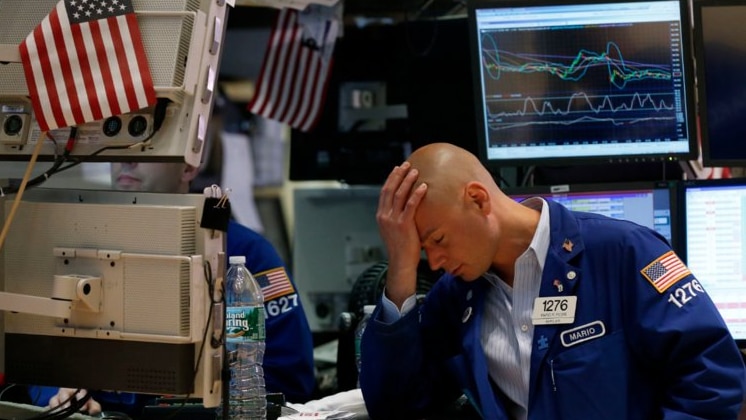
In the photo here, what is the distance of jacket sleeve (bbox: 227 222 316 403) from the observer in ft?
11.9

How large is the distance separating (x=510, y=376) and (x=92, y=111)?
1.30 m

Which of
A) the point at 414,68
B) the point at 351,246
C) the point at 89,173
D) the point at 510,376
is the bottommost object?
the point at 510,376

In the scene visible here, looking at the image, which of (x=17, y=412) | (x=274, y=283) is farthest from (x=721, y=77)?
(x=17, y=412)

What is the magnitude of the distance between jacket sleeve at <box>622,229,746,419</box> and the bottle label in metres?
1.05

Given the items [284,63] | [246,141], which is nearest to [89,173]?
[284,63]

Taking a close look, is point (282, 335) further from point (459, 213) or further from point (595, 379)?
point (595, 379)

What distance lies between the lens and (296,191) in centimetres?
482

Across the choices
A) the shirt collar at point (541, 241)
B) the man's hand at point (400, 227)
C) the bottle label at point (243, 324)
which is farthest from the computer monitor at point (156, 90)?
the shirt collar at point (541, 241)

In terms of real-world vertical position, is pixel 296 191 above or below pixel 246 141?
below

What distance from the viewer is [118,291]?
7.89ft

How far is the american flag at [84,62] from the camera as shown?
8.07ft

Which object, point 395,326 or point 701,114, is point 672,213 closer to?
point 701,114

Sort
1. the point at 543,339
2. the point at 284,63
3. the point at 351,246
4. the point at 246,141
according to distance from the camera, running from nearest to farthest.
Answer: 1. the point at 543,339
2. the point at 351,246
3. the point at 284,63
4. the point at 246,141

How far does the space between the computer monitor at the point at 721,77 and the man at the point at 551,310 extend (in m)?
1.00
